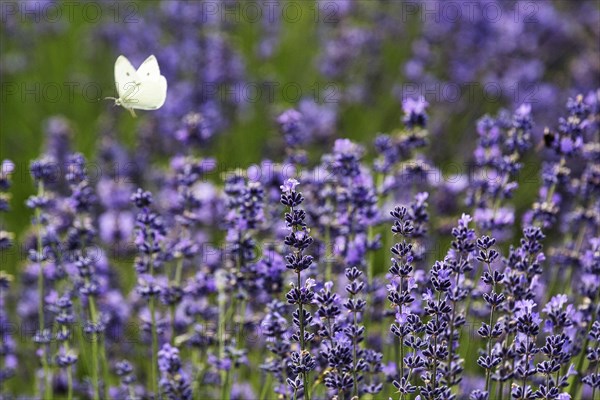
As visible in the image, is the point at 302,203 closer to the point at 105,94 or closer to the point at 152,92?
the point at 152,92

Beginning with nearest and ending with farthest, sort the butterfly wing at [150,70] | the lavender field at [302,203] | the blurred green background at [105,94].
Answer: the lavender field at [302,203] → the butterfly wing at [150,70] → the blurred green background at [105,94]

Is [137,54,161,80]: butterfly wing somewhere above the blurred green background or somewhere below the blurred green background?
below

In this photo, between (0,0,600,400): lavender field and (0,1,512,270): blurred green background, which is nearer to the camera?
(0,0,600,400): lavender field

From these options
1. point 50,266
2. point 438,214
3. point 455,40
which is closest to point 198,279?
point 50,266

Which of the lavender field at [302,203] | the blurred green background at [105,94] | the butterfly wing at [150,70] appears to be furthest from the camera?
the blurred green background at [105,94]

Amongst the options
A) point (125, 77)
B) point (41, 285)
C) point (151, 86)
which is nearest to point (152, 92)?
point (151, 86)

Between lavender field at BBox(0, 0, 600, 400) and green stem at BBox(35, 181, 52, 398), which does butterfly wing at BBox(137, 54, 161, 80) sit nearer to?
lavender field at BBox(0, 0, 600, 400)

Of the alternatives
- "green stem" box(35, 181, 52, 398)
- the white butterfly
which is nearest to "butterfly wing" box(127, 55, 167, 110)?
the white butterfly

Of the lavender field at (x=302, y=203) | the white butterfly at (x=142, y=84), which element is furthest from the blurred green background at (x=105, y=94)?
the white butterfly at (x=142, y=84)

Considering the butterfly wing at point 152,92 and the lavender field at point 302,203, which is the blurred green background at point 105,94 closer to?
the lavender field at point 302,203
